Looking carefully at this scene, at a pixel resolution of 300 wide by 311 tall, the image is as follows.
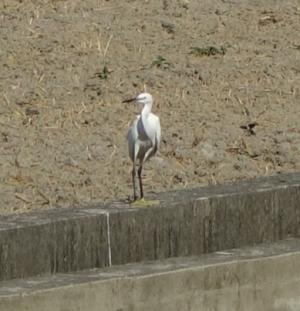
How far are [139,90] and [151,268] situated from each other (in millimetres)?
3038

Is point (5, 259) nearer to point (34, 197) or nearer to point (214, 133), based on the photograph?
point (34, 197)

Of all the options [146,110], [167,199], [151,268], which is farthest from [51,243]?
[146,110]

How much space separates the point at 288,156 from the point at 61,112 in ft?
5.00

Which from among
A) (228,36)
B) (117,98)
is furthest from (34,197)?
(228,36)

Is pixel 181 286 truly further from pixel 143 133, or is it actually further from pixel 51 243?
pixel 143 133

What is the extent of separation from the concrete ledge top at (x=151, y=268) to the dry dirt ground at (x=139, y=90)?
117 cm

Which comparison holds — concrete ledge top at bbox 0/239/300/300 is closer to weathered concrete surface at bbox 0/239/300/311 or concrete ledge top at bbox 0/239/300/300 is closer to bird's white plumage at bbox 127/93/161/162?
weathered concrete surface at bbox 0/239/300/311

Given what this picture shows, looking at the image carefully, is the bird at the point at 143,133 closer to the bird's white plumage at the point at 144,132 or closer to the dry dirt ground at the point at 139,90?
the bird's white plumage at the point at 144,132

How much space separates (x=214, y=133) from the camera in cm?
883

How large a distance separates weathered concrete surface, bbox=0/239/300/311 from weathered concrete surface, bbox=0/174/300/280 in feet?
0.76

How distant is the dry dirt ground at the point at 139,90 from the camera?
26.8ft

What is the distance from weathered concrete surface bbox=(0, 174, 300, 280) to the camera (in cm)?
658

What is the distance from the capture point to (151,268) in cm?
648

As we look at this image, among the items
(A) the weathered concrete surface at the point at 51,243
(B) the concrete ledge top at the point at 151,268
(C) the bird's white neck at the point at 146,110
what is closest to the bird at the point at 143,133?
(C) the bird's white neck at the point at 146,110
